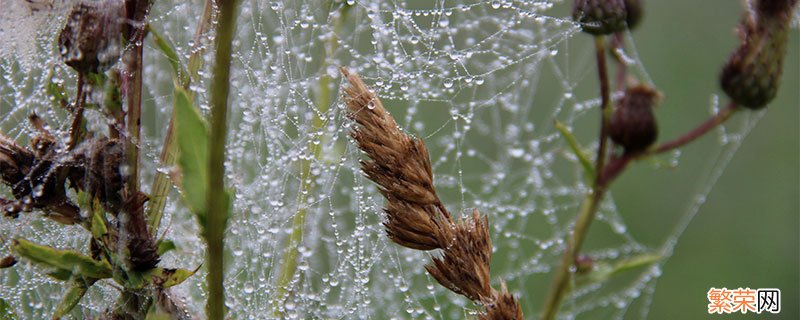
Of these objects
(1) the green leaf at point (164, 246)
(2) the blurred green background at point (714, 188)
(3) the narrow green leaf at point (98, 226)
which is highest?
(3) the narrow green leaf at point (98, 226)

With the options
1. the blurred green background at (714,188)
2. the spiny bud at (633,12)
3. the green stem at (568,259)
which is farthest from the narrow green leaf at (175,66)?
the blurred green background at (714,188)

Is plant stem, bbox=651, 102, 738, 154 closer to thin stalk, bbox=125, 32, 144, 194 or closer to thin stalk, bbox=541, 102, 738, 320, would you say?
thin stalk, bbox=541, 102, 738, 320

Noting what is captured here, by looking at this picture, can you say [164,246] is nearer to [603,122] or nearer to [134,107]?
[134,107]

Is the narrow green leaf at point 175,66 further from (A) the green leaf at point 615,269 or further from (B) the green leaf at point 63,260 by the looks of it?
(A) the green leaf at point 615,269

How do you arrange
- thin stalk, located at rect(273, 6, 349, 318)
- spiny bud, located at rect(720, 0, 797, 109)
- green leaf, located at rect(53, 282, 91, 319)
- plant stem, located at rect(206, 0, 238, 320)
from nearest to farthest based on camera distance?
plant stem, located at rect(206, 0, 238, 320) < green leaf, located at rect(53, 282, 91, 319) < thin stalk, located at rect(273, 6, 349, 318) < spiny bud, located at rect(720, 0, 797, 109)

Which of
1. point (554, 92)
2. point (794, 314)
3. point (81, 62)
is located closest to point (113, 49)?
point (81, 62)

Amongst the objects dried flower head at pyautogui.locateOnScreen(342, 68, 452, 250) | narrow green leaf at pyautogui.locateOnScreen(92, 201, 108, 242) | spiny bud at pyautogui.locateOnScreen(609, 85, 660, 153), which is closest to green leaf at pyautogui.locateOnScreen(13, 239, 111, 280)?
narrow green leaf at pyautogui.locateOnScreen(92, 201, 108, 242)
